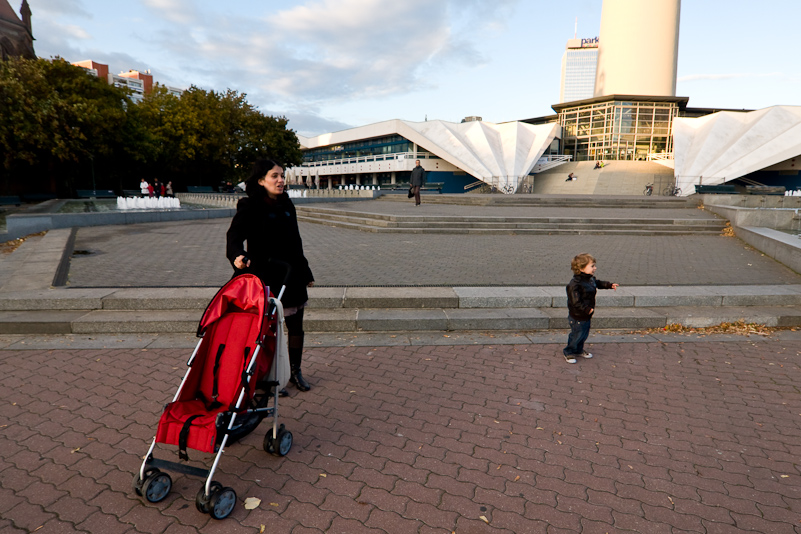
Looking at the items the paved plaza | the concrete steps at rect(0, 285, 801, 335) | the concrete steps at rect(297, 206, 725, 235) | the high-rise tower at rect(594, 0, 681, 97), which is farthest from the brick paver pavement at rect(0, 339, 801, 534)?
the high-rise tower at rect(594, 0, 681, 97)

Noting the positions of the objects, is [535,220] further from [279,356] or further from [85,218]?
[85,218]

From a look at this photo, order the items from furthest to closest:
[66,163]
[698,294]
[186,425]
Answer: [66,163], [698,294], [186,425]

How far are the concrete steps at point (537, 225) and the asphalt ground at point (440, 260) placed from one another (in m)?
0.53

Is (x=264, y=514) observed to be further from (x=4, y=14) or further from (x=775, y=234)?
(x=4, y=14)

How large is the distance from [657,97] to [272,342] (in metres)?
60.6

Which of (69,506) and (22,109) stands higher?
(22,109)

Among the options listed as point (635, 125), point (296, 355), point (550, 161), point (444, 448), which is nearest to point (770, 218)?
point (444, 448)

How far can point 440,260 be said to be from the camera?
938cm

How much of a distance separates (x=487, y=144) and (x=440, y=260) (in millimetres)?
43994

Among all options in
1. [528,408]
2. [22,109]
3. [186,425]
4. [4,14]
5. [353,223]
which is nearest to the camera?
[186,425]

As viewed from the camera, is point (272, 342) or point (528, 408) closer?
point (272, 342)

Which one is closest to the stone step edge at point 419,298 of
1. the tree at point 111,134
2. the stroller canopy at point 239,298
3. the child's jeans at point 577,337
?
the child's jeans at point 577,337

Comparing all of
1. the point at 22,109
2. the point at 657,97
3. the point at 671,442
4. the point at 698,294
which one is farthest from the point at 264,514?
the point at 657,97

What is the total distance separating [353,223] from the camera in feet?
50.9
